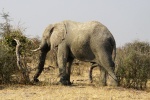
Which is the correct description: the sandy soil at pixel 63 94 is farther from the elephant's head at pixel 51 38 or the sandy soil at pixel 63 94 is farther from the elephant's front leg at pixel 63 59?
the elephant's head at pixel 51 38

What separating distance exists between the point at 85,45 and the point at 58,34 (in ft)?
4.80

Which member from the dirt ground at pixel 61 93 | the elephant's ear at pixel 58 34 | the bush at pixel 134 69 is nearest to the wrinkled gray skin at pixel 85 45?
the elephant's ear at pixel 58 34

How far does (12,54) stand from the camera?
1389 cm

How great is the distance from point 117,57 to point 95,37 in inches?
72.7

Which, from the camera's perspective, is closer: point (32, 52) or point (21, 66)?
point (21, 66)

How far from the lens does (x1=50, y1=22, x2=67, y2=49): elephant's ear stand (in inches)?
548

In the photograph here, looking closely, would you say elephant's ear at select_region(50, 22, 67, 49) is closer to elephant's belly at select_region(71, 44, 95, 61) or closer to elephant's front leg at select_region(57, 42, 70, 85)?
elephant's front leg at select_region(57, 42, 70, 85)

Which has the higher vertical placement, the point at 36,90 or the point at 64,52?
the point at 64,52

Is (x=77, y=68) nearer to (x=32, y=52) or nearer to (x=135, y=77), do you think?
(x=32, y=52)

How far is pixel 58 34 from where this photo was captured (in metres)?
14.1

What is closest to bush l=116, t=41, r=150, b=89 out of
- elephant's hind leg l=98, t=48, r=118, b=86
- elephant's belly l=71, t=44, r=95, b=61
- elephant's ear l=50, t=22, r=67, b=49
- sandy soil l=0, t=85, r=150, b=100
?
elephant's hind leg l=98, t=48, r=118, b=86

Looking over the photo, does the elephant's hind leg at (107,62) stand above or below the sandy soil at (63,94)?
above

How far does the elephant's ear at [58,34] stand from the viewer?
13914mm

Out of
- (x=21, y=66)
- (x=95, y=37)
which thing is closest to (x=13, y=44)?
(x=21, y=66)
